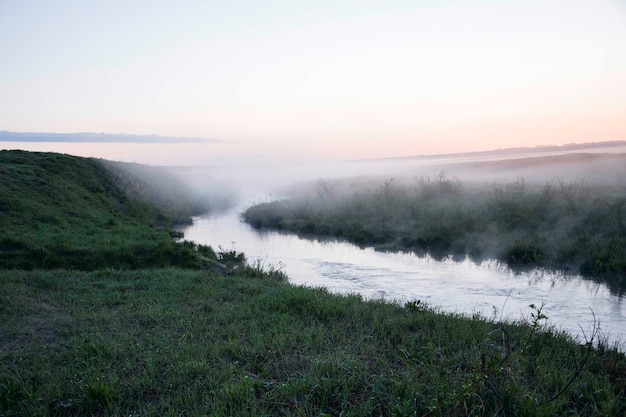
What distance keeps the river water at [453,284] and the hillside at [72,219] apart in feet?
11.6

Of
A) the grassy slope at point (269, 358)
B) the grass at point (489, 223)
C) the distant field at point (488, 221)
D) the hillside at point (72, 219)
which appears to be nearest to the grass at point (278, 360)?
the grassy slope at point (269, 358)

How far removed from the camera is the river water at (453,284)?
911 cm

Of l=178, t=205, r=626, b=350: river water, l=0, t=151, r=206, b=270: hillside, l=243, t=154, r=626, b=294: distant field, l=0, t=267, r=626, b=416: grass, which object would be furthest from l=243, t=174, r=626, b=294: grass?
l=0, t=151, r=206, b=270: hillside

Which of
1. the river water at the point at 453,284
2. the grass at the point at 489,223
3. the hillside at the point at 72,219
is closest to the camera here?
the river water at the point at 453,284

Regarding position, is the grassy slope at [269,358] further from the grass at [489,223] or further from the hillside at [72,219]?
the grass at [489,223]

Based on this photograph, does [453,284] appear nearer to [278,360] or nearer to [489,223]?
[489,223]

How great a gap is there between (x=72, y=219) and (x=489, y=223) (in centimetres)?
1544

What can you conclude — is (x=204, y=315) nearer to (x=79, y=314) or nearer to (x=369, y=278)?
(x=79, y=314)

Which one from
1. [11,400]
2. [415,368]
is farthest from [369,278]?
[11,400]

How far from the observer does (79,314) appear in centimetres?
700

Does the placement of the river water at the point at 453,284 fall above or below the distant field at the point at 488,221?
below

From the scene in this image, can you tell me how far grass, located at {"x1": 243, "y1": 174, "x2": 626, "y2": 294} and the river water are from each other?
1.03m

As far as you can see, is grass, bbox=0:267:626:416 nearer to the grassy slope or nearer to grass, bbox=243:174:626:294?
the grassy slope

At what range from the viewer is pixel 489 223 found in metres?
17.4
